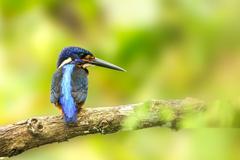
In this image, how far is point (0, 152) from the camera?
211 centimetres

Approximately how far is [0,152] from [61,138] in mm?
253

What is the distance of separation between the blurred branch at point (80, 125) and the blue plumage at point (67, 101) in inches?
1.3

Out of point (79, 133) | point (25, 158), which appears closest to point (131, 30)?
point (79, 133)

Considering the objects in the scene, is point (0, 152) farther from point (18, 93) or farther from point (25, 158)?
point (25, 158)

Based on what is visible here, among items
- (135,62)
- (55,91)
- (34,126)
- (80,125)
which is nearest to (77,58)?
(55,91)

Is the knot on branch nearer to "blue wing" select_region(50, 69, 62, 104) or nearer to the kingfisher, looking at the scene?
the kingfisher

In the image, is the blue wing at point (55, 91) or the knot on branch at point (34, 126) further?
the blue wing at point (55, 91)

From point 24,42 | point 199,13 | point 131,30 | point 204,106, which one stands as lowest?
point 204,106

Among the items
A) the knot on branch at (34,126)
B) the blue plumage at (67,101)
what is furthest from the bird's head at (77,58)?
the knot on branch at (34,126)

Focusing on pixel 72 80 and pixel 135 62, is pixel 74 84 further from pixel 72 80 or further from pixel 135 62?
pixel 135 62

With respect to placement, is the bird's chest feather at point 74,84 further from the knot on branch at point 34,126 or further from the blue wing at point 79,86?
the knot on branch at point 34,126

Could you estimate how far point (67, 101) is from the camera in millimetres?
2311

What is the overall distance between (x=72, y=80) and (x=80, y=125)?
0.32m

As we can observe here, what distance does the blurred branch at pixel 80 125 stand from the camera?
6.63 feet
